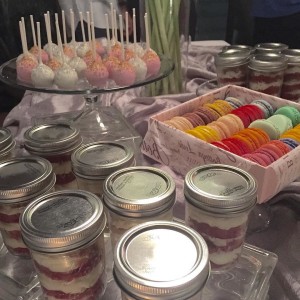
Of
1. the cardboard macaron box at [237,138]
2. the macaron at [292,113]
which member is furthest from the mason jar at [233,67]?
the macaron at [292,113]

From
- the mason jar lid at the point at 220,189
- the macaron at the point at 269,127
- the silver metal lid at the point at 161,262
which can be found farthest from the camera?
the macaron at the point at 269,127

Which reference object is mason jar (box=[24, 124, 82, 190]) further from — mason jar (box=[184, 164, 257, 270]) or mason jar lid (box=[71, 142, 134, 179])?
mason jar (box=[184, 164, 257, 270])

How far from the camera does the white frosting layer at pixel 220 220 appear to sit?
1.67 ft

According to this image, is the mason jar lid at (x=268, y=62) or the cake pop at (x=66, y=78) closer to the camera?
the cake pop at (x=66, y=78)

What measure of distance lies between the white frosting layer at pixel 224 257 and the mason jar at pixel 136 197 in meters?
0.08

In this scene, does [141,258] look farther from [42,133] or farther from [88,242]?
[42,133]

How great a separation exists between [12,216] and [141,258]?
22cm

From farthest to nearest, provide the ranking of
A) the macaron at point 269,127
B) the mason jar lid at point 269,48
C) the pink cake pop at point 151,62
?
1. the mason jar lid at point 269,48
2. the pink cake pop at point 151,62
3. the macaron at point 269,127

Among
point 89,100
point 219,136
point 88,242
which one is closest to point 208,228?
point 88,242

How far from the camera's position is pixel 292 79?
3.26ft

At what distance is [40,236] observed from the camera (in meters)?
0.45

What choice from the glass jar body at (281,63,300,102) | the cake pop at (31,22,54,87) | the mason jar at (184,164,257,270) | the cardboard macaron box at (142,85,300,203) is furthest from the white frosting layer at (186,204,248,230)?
the glass jar body at (281,63,300,102)

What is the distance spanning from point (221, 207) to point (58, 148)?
295 mm

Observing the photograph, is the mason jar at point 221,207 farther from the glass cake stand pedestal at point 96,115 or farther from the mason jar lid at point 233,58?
the mason jar lid at point 233,58
